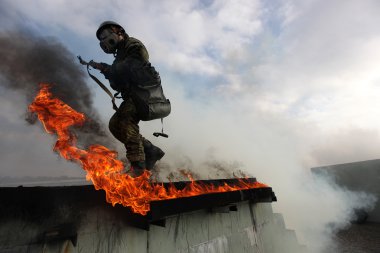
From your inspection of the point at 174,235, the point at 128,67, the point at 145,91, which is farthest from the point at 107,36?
the point at 174,235

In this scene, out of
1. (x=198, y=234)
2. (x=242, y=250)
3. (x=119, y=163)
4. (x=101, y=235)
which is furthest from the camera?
(x=242, y=250)

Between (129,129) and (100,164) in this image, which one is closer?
(100,164)

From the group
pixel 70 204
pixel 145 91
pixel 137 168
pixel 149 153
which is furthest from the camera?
pixel 149 153

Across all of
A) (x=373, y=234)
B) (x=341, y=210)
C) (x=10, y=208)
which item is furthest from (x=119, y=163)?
(x=341, y=210)

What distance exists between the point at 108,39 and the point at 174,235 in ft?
12.7

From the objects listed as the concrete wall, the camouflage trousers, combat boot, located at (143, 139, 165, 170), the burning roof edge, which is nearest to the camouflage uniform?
the camouflage trousers

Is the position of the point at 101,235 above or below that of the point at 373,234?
above

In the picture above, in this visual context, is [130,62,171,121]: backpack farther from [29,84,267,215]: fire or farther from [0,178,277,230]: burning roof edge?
[0,178,277,230]: burning roof edge

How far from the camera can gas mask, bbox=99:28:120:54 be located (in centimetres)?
424

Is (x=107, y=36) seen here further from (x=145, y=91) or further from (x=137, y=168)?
(x=137, y=168)

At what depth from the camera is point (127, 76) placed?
412cm

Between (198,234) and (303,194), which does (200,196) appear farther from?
(303,194)

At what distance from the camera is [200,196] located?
13.7 feet

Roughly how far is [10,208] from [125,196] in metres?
1.31
